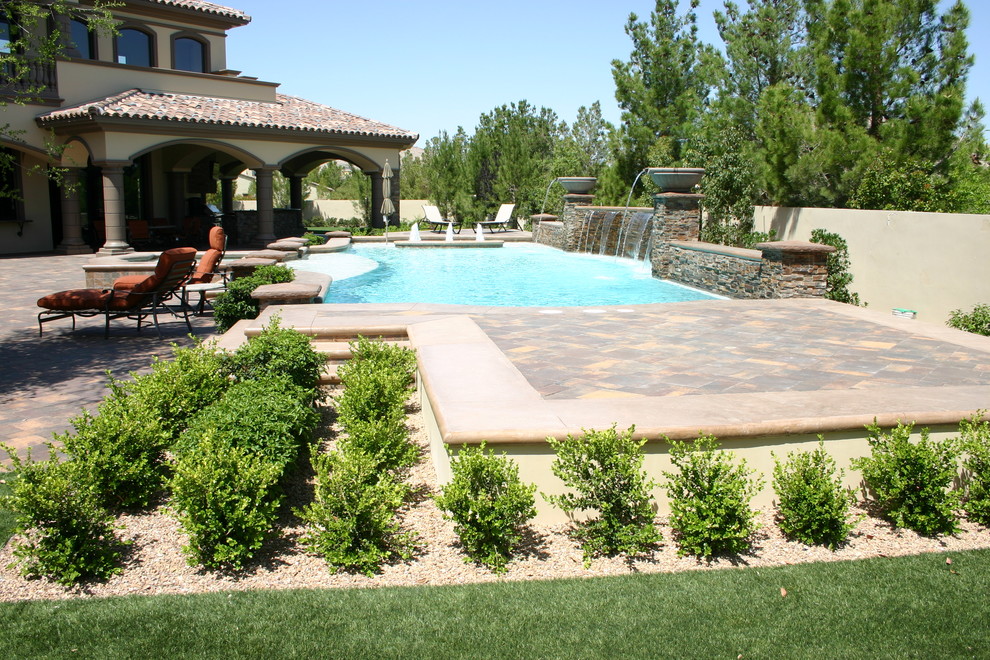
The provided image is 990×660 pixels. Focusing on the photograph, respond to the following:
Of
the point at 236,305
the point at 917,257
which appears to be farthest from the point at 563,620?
the point at 917,257

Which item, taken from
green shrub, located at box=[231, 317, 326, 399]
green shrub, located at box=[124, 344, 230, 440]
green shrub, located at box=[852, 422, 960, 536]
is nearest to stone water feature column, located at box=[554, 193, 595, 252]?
green shrub, located at box=[231, 317, 326, 399]

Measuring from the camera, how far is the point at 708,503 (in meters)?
4.31

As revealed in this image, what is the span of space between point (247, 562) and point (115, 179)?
1906cm

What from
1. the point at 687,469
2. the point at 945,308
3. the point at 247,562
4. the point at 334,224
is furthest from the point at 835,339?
the point at 334,224

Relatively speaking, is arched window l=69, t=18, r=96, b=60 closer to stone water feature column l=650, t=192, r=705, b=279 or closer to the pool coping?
stone water feature column l=650, t=192, r=705, b=279

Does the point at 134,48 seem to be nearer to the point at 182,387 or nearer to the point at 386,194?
the point at 386,194

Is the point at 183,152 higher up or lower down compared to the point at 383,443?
higher up

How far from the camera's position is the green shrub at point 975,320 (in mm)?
9711

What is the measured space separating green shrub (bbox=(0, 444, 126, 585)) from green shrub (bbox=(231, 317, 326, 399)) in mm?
1991

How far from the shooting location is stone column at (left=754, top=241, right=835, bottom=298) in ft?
37.9

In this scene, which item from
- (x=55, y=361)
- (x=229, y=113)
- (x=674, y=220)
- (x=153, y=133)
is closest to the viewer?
(x=55, y=361)

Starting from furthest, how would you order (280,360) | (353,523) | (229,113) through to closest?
1. (229,113)
2. (280,360)
3. (353,523)

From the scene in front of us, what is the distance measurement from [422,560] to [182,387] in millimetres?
2593

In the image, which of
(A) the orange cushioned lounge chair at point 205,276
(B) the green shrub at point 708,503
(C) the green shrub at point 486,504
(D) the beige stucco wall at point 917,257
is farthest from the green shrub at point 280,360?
(D) the beige stucco wall at point 917,257
